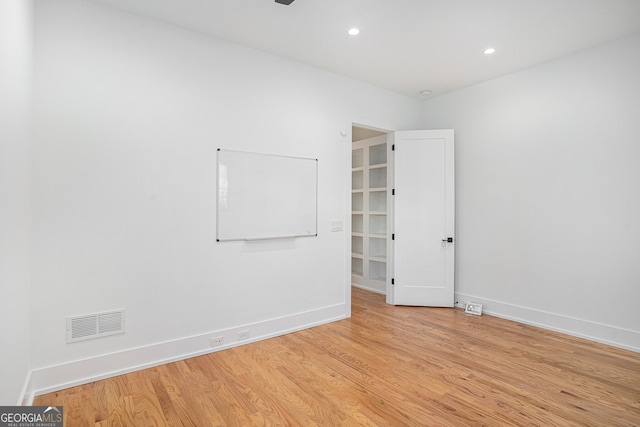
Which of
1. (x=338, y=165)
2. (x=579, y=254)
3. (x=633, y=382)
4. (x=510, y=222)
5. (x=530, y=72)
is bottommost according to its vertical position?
(x=633, y=382)

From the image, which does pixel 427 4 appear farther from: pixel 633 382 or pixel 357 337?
pixel 633 382

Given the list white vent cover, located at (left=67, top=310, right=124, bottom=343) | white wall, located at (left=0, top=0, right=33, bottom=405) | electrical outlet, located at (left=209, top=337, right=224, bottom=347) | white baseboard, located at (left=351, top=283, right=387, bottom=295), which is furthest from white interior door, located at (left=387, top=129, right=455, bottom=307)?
white wall, located at (left=0, top=0, right=33, bottom=405)

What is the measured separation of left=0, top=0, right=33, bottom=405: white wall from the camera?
5.27ft

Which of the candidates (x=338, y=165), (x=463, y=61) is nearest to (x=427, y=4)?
(x=463, y=61)

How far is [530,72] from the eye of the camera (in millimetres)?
3926

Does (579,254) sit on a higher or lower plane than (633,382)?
higher

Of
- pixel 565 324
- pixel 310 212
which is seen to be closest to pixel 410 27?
pixel 310 212

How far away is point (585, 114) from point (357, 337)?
3.42 meters

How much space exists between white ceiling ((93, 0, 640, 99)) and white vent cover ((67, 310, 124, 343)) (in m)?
2.51

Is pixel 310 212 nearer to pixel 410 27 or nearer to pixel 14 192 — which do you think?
pixel 410 27

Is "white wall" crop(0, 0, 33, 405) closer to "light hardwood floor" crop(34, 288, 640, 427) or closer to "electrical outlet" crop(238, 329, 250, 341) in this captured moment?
"light hardwood floor" crop(34, 288, 640, 427)

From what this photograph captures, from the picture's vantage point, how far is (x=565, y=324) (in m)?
3.65

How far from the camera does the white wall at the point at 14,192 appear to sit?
1.61 m

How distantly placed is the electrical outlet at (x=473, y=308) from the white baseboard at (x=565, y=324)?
0.10 meters
